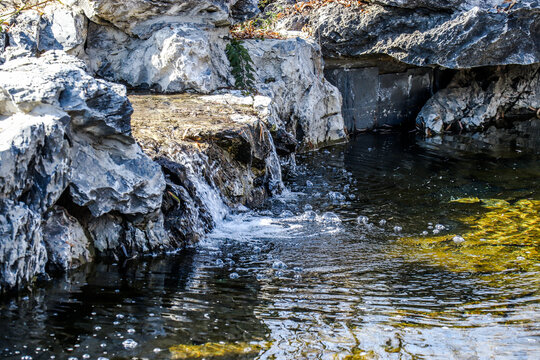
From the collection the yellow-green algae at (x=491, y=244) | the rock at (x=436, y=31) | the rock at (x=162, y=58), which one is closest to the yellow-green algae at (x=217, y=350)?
the yellow-green algae at (x=491, y=244)

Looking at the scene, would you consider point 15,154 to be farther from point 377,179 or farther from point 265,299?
point 377,179

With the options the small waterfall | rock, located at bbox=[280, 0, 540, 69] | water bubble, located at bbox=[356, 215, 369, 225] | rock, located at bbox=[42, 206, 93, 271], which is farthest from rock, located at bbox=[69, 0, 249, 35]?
rock, located at bbox=[42, 206, 93, 271]

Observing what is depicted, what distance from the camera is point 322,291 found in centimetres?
457

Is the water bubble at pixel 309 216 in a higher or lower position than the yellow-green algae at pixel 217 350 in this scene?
lower

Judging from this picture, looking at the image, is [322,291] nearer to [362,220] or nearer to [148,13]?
[362,220]

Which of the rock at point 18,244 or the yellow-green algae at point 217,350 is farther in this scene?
the rock at point 18,244

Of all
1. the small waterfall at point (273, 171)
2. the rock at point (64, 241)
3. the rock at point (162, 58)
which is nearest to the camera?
the rock at point (64, 241)

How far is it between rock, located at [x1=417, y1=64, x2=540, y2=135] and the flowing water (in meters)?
5.82

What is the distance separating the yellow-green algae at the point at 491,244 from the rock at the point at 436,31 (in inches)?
219

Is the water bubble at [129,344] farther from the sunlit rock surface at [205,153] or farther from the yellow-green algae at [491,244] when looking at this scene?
the yellow-green algae at [491,244]

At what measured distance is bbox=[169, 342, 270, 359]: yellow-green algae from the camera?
342 centimetres

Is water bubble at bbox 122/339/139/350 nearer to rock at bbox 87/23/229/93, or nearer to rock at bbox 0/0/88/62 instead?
rock at bbox 87/23/229/93

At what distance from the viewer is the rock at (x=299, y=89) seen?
410 inches

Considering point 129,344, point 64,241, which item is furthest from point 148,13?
point 129,344
